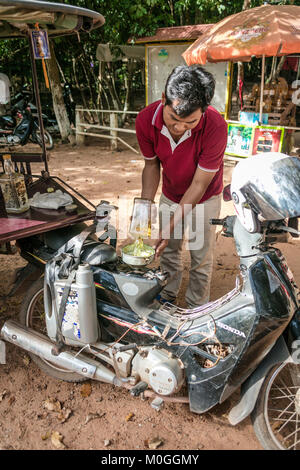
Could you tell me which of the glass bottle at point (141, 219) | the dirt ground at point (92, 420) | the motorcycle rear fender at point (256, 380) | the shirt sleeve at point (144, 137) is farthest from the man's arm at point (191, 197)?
the dirt ground at point (92, 420)

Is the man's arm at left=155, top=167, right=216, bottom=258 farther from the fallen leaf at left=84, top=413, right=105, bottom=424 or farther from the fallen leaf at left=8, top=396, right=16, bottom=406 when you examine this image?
the fallen leaf at left=8, top=396, right=16, bottom=406

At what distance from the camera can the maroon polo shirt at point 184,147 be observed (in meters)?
2.30

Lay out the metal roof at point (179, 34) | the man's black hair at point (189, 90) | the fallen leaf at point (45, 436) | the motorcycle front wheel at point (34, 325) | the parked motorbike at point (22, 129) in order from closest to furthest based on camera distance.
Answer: the man's black hair at point (189, 90)
the fallen leaf at point (45, 436)
the motorcycle front wheel at point (34, 325)
the metal roof at point (179, 34)
the parked motorbike at point (22, 129)

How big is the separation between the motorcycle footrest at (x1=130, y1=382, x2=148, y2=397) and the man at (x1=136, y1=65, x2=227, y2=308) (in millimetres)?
781

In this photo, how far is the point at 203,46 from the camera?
6.18m

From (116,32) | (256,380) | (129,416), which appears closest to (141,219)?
(256,380)

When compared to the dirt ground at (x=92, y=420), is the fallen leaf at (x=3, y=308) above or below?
above

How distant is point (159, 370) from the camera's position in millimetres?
1917

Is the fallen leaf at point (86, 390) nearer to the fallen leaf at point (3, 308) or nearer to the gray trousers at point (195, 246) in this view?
the gray trousers at point (195, 246)

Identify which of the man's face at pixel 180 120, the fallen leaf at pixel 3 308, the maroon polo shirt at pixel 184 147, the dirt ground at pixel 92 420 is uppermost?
the man's face at pixel 180 120

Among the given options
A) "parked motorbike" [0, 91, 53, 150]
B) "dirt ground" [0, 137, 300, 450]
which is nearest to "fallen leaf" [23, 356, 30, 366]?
"dirt ground" [0, 137, 300, 450]

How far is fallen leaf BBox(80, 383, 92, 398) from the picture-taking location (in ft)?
7.76

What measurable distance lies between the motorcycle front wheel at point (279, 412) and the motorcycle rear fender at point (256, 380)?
31 mm

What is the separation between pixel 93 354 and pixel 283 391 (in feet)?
3.88
